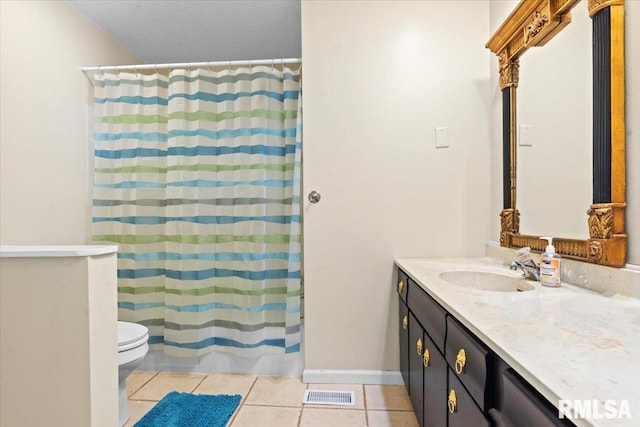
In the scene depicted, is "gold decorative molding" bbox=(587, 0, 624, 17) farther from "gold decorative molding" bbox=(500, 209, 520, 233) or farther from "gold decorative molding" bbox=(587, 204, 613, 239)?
"gold decorative molding" bbox=(500, 209, 520, 233)

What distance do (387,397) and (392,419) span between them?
199 mm

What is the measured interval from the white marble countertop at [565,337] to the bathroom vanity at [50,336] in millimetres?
1180

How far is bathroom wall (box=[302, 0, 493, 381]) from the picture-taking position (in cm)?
193

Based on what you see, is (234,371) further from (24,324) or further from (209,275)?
(24,324)

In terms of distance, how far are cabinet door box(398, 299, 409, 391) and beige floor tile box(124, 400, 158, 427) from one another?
136 centimetres

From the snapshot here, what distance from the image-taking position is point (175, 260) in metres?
2.07

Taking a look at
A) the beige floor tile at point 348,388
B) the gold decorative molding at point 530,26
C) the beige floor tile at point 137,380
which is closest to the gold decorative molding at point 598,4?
the gold decorative molding at point 530,26

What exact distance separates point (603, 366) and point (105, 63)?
3.07 m

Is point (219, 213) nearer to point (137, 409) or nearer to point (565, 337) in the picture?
point (137, 409)

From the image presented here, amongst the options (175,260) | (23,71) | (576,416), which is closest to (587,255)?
(576,416)

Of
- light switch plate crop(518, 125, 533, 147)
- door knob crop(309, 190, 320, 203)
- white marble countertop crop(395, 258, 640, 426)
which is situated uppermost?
light switch plate crop(518, 125, 533, 147)

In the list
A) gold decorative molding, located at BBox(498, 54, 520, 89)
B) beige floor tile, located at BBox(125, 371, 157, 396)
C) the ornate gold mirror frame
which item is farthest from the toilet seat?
gold decorative molding, located at BBox(498, 54, 520, 89)

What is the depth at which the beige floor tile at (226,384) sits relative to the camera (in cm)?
189

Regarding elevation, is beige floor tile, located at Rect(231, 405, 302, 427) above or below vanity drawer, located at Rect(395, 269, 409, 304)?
below
